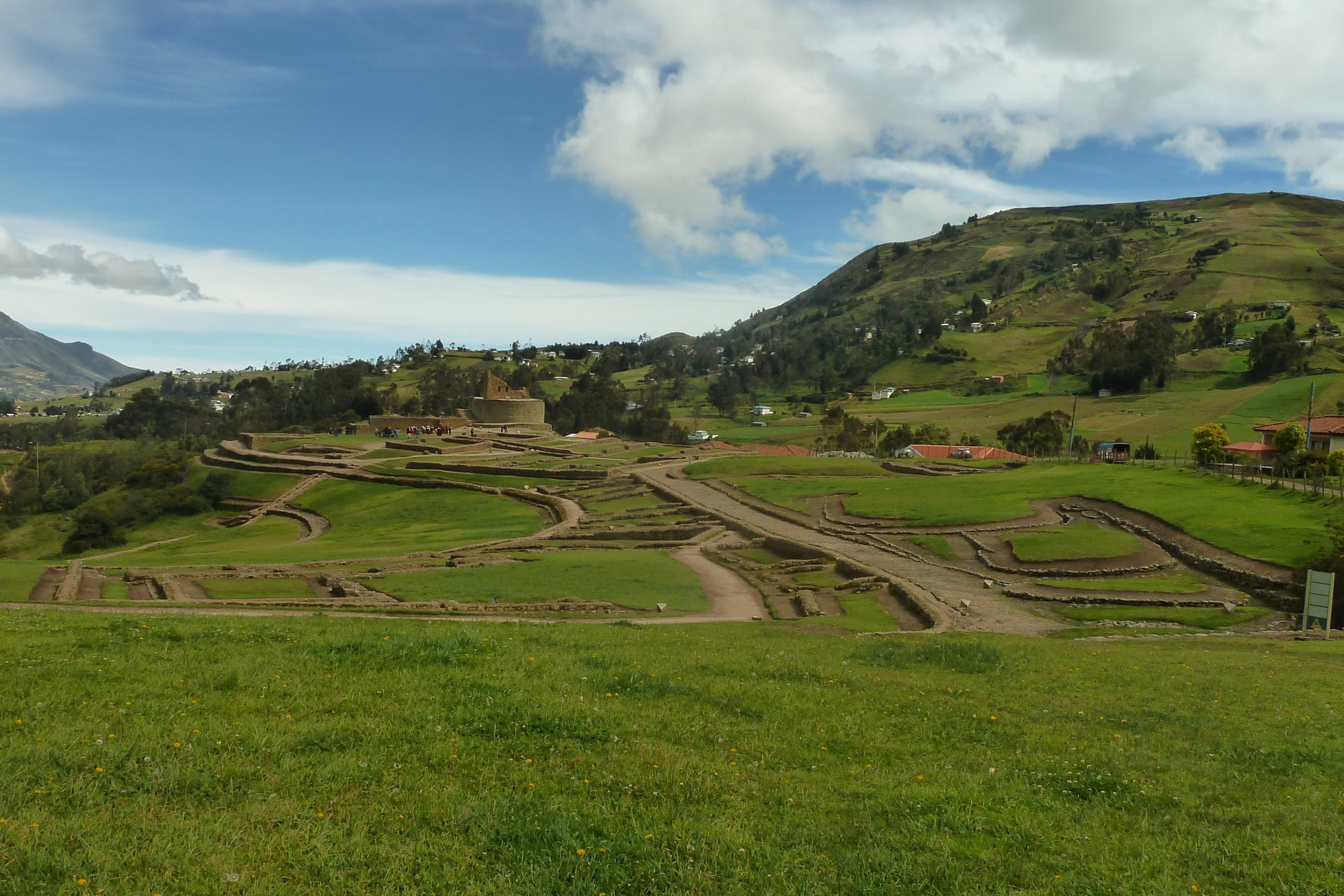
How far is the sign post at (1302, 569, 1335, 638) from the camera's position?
2245 cm

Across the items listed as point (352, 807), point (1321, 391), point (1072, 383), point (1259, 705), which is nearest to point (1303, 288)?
point (1072, 383)

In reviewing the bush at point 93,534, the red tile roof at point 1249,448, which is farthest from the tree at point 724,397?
the bush at point 93,534

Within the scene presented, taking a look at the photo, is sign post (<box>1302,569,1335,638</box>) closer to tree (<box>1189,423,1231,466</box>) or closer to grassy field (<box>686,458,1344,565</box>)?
grassy field (<box>686,458,1344,565</box>)

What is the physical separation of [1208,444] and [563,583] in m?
48.3

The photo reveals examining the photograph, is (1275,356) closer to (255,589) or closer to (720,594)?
(720,594)

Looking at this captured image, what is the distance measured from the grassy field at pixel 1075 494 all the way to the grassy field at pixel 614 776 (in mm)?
21975

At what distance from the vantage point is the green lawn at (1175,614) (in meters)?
24.6

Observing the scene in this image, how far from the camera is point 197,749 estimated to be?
7.36m

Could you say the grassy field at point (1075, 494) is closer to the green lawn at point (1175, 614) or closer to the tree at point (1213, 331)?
the green lawn at point (1175, 614)

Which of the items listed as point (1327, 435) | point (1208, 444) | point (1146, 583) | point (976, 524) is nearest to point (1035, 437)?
point (1208, 444)

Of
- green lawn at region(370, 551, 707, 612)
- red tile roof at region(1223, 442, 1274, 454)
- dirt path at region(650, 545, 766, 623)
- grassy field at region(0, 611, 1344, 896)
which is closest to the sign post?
grassy field at region(0, 611, 1344, 896)

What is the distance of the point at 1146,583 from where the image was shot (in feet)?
93.1

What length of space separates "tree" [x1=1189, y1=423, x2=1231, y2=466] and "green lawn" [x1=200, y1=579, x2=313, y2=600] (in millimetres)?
53035

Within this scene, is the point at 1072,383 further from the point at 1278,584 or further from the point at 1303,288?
the point at 1278,584
